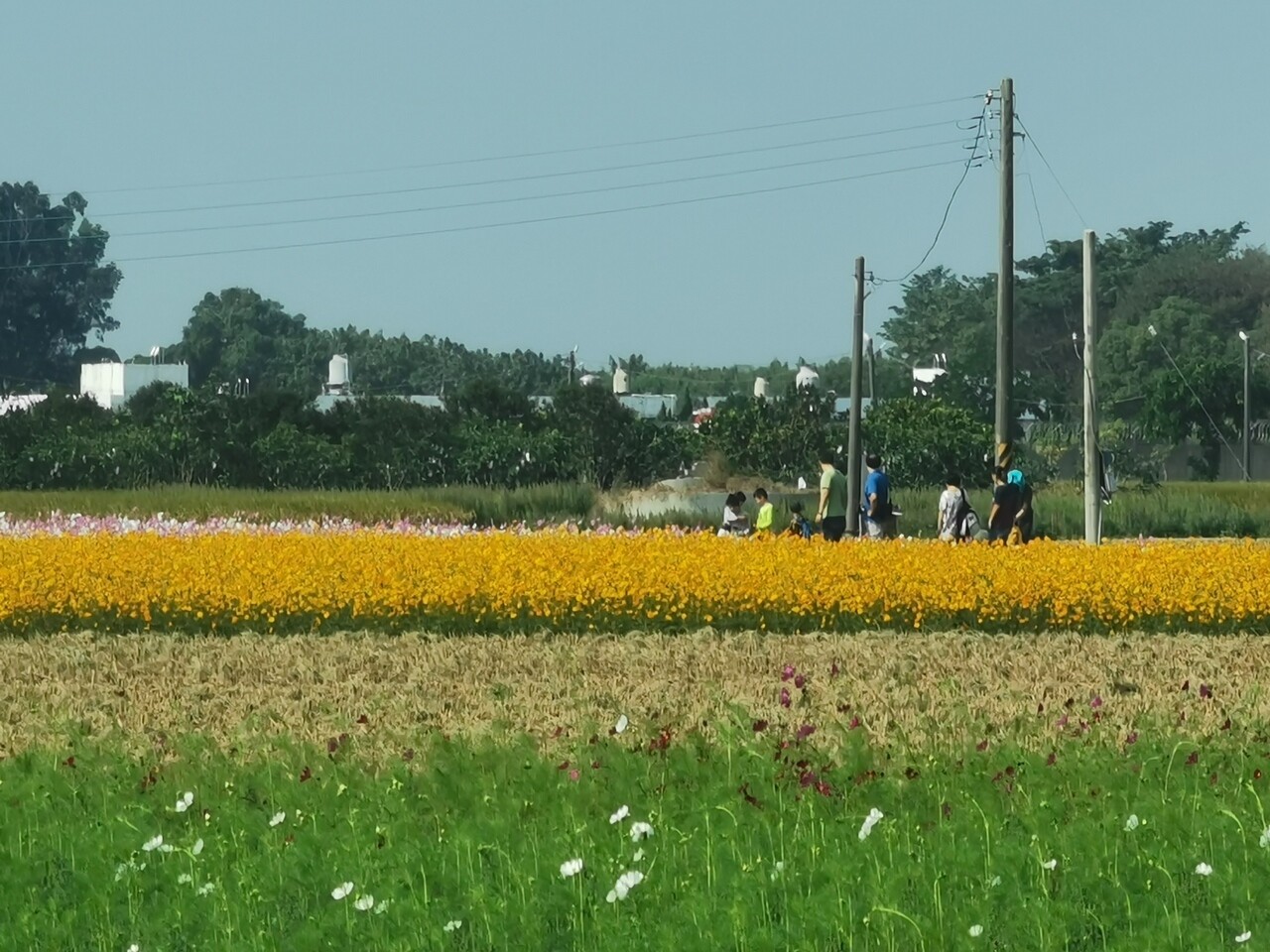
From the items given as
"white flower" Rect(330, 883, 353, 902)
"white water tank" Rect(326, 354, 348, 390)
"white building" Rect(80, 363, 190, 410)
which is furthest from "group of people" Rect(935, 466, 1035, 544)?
"white water tank" Rect(326, 354, 348, 390)

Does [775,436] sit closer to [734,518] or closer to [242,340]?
[734,518]

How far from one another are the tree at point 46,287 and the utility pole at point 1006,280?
74.2 metres

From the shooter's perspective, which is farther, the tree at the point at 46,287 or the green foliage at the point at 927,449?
the tree at the point at 46,287

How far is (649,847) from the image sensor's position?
24.4ft

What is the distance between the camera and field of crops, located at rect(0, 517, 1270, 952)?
21.6 ft

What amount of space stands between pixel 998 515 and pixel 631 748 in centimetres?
1228

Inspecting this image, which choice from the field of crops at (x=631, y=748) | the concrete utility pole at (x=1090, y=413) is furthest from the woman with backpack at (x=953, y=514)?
the field of crops at (x=631, y=748)

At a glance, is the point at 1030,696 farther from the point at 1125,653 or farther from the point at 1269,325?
the point at 1269,325

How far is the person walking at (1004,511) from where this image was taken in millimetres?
21234

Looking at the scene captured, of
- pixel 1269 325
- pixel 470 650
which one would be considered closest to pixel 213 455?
pixel 470 650

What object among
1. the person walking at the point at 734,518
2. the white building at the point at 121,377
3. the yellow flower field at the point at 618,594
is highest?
the white building at the point at 121,377

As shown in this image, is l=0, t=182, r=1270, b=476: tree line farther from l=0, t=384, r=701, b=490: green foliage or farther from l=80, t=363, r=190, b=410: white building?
l=0, t=384, r=701, b=490: green foliage

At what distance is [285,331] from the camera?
4646 inches

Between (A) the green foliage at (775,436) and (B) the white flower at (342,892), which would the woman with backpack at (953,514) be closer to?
(B) the white flower at (342,892)
